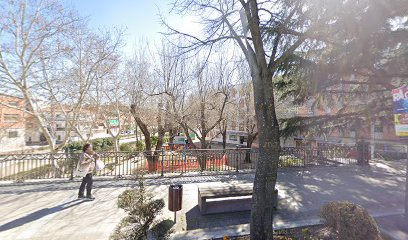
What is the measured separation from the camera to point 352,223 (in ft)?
11.3

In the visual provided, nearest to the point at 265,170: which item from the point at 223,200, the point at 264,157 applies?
the point at 264,157

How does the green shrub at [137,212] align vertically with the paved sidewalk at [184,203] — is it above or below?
above

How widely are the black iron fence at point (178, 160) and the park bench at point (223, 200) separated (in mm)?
3888

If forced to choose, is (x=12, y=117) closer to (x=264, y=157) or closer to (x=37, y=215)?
(x=37, y=215)

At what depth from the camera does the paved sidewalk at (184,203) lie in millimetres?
4539

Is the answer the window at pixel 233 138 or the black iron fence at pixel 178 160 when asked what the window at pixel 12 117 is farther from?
the window at pixel 233 138

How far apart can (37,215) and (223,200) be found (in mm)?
4812

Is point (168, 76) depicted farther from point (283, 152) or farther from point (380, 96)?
point (380, 96)

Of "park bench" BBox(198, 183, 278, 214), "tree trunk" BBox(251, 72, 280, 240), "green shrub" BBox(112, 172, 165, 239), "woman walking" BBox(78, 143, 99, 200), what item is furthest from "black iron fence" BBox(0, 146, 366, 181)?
"tree trunk" BBox(251, 72, 280, 240)

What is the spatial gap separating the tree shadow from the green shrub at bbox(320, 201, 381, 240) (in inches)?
260

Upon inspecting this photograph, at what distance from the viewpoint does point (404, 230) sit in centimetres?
435

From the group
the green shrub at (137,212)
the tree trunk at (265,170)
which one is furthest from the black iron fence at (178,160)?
the tree trunk at (265,170)

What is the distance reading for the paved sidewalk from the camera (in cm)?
→ 454

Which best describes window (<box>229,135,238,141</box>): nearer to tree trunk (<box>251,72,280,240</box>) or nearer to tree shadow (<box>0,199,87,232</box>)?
tree shadow (<box>0,199,87,232</box>)
